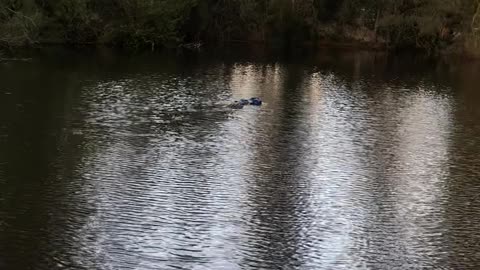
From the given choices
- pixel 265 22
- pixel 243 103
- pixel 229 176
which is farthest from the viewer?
pixel 265 22

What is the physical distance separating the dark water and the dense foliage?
21.5 m

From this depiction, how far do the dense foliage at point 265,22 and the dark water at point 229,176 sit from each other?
70.5 feet

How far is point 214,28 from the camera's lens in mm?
77375

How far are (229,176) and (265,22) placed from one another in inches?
2203

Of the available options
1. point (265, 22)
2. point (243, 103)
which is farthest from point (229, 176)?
point (265, 22)

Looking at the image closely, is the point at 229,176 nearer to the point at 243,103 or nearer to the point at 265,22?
the point at 243,103

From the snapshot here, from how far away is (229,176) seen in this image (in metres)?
22.8

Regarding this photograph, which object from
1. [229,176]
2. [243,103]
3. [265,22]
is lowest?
[229,176]

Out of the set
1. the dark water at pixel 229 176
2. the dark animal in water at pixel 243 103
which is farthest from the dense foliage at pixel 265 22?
the dark animal in water at pixel 243 103

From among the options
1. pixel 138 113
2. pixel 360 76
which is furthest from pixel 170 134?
pixel 360 76

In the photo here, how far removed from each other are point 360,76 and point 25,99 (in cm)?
2692

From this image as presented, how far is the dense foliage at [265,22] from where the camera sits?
64250mm

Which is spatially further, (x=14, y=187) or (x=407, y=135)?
(x=407, y=135)

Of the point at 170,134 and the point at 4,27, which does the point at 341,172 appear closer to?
the point at 170,134
